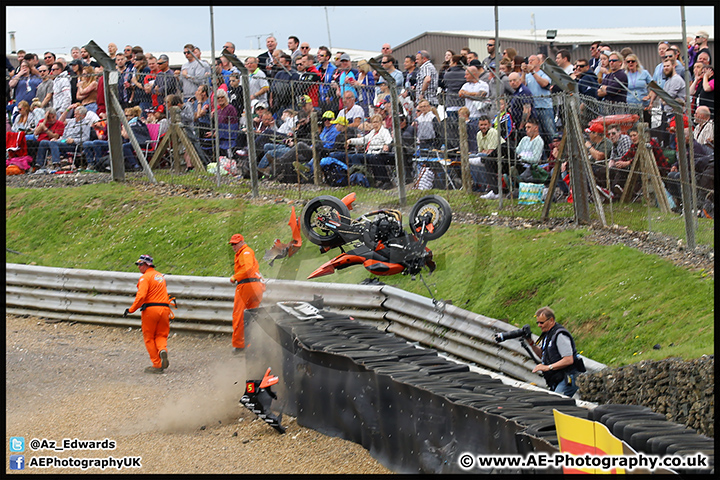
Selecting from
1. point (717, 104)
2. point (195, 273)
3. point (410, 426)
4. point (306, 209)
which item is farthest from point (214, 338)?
point (717, 104)

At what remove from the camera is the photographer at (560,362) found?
8414 millimetres

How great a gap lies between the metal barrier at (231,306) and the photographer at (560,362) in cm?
27

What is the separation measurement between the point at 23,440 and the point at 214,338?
400 centimetres

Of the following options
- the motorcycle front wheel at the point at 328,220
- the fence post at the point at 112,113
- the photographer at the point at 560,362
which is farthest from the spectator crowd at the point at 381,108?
the photographer at the point at 560,362

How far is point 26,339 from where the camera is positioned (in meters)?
12.8

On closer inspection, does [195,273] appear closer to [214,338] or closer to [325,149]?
[214,338]

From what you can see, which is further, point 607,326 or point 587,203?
point 587,203

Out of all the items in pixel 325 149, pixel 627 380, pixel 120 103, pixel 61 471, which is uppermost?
pixel 120 103

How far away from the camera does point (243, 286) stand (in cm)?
1174

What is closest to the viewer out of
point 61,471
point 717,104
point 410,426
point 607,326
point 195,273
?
point 410,426

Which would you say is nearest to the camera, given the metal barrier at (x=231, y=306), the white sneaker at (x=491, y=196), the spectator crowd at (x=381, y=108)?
the metal barrier at (x=231, y=306)

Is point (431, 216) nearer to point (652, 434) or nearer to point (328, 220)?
point (328, 220)

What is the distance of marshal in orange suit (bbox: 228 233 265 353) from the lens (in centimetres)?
1170

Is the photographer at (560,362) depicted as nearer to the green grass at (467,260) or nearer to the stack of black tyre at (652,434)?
the green grass at (467,260)
